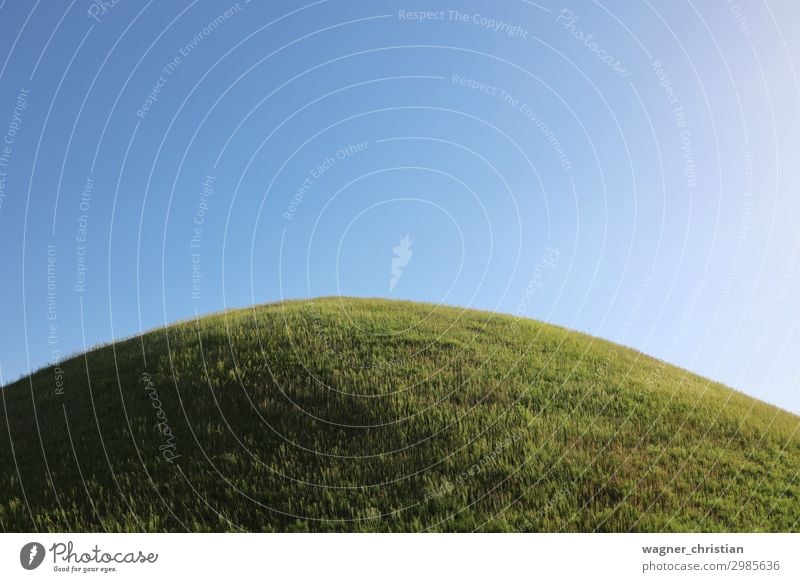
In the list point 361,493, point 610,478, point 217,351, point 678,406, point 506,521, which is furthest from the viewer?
point 217,351

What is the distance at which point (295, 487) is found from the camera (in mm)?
10430

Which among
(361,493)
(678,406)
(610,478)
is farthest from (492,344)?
(361,493)

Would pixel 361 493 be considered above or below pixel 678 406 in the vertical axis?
below

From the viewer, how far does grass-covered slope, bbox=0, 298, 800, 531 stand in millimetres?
10078

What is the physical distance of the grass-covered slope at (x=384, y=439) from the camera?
10078 millimetres

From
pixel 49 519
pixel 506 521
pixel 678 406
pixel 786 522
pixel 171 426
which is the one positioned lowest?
pixel 49 519

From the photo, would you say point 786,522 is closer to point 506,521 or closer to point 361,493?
point 506,521

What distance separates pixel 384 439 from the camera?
12195mm

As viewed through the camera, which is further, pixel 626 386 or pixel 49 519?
pixel 626 386
